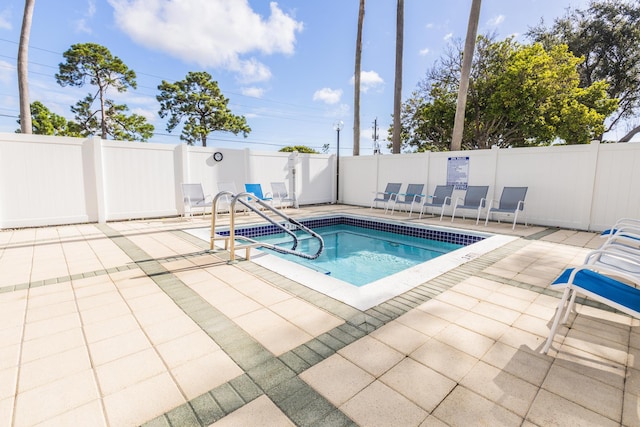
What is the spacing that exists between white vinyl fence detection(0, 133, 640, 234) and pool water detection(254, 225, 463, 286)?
2.61m

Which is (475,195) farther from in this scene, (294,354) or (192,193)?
(192,193)

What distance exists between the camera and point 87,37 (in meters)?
18.4

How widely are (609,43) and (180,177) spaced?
69.8 feet

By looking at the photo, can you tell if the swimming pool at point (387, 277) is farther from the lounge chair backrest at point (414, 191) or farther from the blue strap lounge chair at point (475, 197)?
the lounge chair backrest at point (414, 191)

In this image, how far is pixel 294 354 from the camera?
6.02 ft

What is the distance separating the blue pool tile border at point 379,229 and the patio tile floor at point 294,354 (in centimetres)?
270

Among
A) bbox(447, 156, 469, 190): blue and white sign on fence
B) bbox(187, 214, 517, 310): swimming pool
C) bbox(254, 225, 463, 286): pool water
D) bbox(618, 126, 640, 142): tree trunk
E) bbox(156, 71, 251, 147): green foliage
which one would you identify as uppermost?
bbox(156, 71, 251, 147): green foliage

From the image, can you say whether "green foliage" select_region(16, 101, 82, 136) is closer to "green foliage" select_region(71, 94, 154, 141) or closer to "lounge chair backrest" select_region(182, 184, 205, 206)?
"green foliage" select_region(71, 94, 154, 141)

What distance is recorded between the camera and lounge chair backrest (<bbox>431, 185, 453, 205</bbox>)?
25.1ft

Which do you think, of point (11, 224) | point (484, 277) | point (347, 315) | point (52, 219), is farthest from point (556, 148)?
point (11, 224)

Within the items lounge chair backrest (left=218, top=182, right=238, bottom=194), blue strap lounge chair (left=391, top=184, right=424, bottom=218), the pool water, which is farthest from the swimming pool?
lounge chair backrest (left=218, top=182, right=238, bottom=194)

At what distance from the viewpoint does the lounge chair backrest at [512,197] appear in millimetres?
6479

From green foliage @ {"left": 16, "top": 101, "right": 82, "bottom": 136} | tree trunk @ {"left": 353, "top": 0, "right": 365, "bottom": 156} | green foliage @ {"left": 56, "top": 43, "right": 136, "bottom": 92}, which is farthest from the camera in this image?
green foliage @ {"left": 16, "top": 101, "right": 82, "bottom": 136}

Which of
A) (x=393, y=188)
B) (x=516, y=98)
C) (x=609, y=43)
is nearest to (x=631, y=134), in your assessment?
(x=609, y=43)
